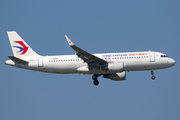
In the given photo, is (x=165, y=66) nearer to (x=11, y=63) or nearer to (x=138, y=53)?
(x=138, y=53)

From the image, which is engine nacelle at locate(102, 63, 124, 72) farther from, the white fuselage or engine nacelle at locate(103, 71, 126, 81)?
engine nacelle at locate(103, 71, 126, 81)

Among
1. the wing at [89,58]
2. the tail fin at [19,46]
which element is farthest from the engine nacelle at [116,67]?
the tail fin at [19,46]

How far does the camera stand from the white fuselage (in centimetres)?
4553

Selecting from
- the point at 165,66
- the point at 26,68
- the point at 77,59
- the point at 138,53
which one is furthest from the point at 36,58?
the point at 165,66

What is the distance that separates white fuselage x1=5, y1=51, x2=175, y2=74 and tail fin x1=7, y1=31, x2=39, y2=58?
2030 millimetres

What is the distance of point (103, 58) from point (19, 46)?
1395cm

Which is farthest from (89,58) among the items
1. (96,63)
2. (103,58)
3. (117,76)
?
(117,76)

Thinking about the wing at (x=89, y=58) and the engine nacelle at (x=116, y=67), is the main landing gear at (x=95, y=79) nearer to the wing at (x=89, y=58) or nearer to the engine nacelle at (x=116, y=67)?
the wing at (x=89, y=58)

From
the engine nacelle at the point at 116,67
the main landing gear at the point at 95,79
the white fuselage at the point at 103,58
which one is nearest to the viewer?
the engine nacelle at the point at 116,67

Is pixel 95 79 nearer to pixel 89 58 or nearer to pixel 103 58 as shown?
pixel 103 58

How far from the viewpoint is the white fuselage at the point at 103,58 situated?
45531 millimetres

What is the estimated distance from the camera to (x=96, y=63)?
45719 millimetres

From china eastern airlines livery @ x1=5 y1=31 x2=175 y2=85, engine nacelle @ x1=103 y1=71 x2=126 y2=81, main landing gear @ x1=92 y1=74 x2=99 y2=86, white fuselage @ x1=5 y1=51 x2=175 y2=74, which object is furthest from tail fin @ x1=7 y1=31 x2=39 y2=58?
engine nacelle @ x1=103 y1=71 x2=126 y2=81

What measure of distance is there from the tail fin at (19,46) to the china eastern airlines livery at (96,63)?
37.8 inches
